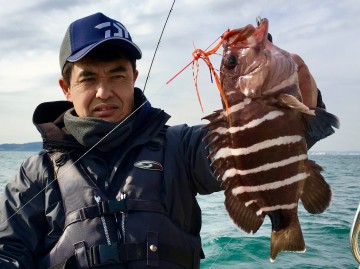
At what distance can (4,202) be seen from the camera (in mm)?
3361

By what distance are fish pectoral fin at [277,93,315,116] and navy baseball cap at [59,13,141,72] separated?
5.86ft

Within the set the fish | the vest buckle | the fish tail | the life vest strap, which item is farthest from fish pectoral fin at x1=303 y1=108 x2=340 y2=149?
the vest buckle

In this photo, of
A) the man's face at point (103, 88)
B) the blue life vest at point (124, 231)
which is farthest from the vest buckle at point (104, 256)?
the man's face at point (103, 88)

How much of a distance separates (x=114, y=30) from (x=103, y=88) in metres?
0.56

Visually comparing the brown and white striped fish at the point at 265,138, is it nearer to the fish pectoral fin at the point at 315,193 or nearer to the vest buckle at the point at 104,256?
the fish pectoral fin at the point at 315,193

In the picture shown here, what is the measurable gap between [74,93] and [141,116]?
58 centimetres

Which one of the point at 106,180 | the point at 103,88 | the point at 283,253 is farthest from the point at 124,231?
the point at 283,253

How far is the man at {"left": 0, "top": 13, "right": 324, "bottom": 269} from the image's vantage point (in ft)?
10.2

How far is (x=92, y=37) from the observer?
3.55m

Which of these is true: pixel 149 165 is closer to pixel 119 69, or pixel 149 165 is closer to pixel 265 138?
pixel 119 69

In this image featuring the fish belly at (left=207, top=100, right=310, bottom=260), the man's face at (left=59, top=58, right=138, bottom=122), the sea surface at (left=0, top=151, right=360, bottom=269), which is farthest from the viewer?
the sea surface at (left=0, top=151, right=360, bottom=269)

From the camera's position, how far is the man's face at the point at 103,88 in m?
3.43

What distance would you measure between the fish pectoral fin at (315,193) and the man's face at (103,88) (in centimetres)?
175

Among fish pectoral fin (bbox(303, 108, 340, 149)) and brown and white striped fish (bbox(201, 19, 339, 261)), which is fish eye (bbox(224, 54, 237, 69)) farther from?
fish pectoral fin (bbox(303, 108, 340, 149))
